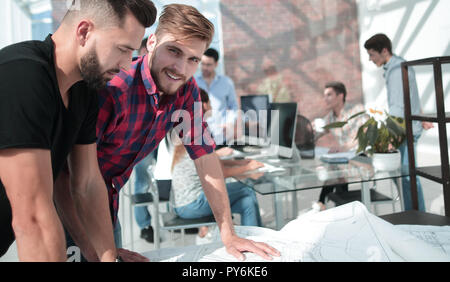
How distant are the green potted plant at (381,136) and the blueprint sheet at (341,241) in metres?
1.03

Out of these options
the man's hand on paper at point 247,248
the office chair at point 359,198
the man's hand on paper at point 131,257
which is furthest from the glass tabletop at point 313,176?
the man's hand on paper at point 131,257

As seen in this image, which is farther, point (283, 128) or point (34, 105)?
point (283, 128)

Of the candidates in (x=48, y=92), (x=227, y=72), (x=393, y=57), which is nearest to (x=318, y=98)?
(x=227, y=72)

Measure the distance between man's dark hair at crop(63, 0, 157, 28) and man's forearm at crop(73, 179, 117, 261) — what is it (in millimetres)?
418

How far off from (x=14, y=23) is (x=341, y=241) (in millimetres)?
4939

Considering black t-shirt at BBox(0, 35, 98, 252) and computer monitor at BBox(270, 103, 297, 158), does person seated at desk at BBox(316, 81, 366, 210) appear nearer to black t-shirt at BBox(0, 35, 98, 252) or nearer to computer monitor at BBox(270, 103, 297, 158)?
computer monitor at BBox(270, 103, 297, 158)

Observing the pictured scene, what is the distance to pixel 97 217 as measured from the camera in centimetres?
99

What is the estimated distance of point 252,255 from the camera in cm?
100

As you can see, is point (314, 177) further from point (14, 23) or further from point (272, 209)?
point (14, 23)

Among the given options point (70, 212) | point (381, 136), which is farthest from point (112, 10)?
point (381, 136)

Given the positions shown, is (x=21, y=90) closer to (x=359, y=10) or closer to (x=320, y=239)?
(x=320, y=239)

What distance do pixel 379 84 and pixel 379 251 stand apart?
6.13 m

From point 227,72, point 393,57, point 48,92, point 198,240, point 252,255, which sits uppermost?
point 227,72

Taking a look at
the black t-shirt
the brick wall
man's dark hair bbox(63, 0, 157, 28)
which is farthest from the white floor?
the brick wall
